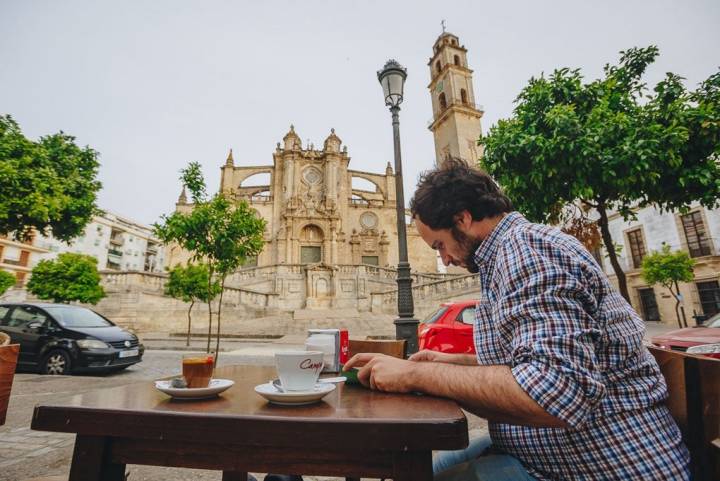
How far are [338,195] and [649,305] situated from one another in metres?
26.6

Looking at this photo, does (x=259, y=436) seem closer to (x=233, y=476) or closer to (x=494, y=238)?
(x=233, y=476)

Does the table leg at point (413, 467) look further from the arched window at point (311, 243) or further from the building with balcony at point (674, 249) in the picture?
the arched window at point (311, 243)

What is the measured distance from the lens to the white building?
43756mm

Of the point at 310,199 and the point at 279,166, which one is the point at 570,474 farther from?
the point at 279,166

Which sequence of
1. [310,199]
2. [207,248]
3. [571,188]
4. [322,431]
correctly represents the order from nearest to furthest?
1. [322,431]
2. [571,188]
3. [207,248]
4. [310,199]

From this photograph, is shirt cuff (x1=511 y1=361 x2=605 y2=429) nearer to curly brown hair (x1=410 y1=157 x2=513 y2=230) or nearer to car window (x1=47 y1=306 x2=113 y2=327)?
curly brown hair (x1=410 y1=157 x2=513 y2=230)

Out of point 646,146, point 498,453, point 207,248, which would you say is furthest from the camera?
point 207,248

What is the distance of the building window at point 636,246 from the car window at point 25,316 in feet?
82.9

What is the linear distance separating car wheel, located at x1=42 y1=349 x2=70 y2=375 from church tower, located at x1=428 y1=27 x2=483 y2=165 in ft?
85.3

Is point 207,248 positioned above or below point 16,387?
above

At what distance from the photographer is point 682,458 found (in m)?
0.99

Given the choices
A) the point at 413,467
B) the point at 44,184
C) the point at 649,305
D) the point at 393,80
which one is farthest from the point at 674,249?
the point at 44,184

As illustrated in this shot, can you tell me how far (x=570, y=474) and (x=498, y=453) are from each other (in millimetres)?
233

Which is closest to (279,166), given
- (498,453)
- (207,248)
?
(207,248)
